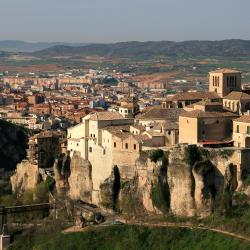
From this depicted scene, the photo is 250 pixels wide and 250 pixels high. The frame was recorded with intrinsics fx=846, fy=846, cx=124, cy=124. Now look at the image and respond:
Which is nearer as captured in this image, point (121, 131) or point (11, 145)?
point (121, 131)

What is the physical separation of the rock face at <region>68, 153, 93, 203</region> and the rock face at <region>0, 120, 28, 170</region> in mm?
20078

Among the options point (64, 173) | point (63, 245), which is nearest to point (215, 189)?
point (63, 245)

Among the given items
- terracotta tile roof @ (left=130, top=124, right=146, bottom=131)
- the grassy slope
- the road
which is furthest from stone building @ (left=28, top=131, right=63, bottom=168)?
the road

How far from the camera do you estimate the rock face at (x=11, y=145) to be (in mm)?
66750

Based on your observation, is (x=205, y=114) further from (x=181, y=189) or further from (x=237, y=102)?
(x=181, y=189)

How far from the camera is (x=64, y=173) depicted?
47.2 metres

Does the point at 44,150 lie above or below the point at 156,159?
below

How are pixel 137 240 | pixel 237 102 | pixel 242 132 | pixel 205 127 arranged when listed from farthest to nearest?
pixel 237 102
pixel 205 127
pixel 242 132
pixel 137 240

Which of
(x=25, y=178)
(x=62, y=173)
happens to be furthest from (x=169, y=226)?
(x=25, y=178)

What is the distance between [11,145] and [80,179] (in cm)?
2362

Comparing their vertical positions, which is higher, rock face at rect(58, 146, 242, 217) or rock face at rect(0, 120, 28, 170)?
rock face at rect(58, 146, 242, 217)

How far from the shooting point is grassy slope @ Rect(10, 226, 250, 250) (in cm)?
3681

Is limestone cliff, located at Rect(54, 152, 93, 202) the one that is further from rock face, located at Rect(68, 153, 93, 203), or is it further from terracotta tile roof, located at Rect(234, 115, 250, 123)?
terracotta tile roof, located at Rect(234, 115, 250, 123)

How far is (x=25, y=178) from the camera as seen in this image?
170 feet
